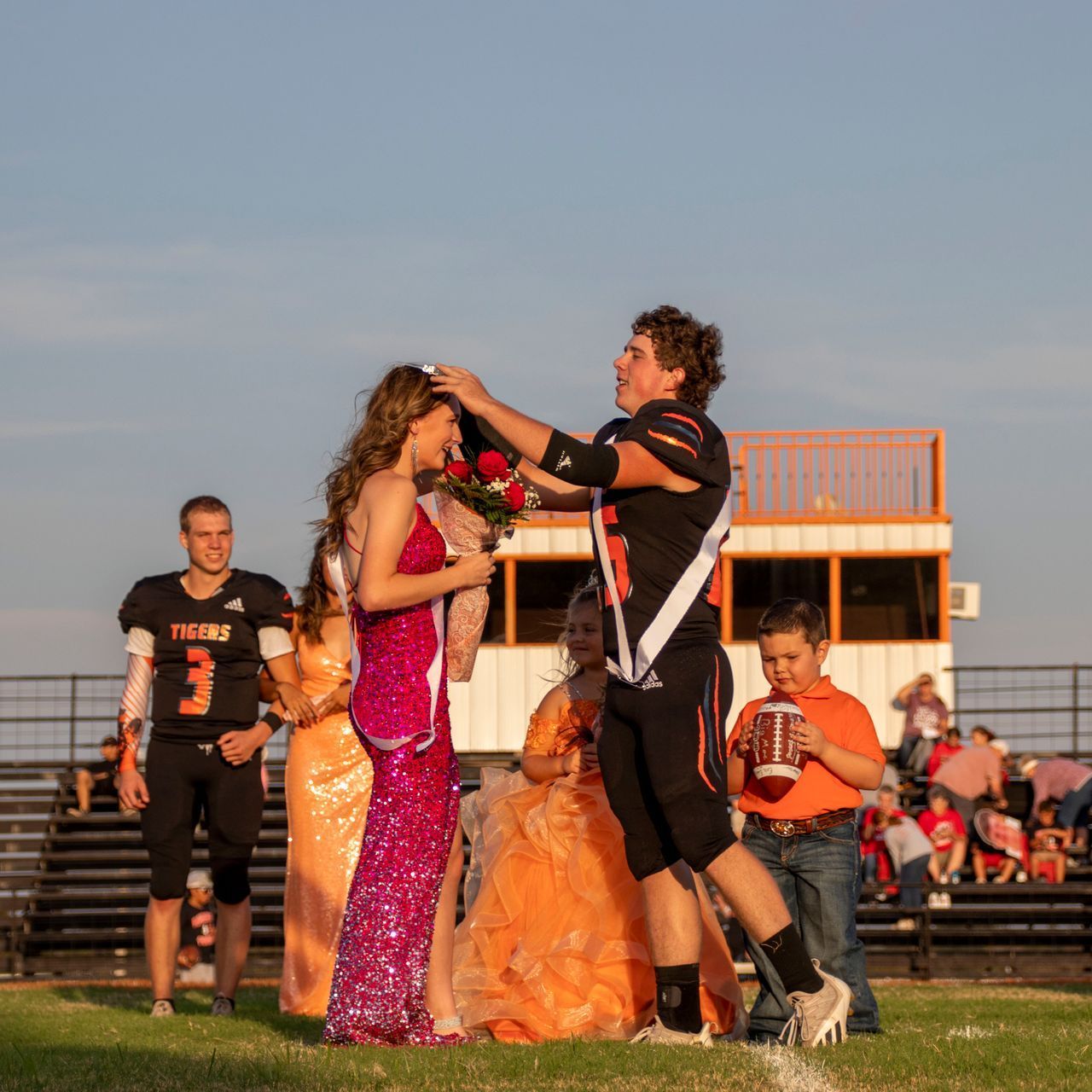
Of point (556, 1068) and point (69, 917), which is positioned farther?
point (69, 917)

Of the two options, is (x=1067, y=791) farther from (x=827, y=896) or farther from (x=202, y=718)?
(x=827, y=896)

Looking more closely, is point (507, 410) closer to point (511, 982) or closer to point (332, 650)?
point (511, 982)

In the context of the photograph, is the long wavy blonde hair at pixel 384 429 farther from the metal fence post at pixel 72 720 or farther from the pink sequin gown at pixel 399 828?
the metal fence post at pixel 72 720

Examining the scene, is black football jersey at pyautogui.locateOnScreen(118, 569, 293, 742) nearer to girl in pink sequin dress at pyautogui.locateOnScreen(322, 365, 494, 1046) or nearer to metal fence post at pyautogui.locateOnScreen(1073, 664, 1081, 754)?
girl in pink sequin dress at pyautogui.locateOnScreen(322, 365, 494, 1046)

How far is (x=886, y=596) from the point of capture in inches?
1070

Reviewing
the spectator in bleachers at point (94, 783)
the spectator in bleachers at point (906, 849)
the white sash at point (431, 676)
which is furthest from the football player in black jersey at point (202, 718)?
the spectator in bleachers at point (94, 783)

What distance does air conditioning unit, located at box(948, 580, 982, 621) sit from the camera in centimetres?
2708

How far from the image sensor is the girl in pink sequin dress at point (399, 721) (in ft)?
17.4

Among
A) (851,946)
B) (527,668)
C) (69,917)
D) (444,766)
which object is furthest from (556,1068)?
(527,668)

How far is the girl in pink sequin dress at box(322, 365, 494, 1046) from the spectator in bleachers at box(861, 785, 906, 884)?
12.0m

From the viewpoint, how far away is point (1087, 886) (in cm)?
1534

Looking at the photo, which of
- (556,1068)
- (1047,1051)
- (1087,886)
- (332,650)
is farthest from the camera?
(1087,886)

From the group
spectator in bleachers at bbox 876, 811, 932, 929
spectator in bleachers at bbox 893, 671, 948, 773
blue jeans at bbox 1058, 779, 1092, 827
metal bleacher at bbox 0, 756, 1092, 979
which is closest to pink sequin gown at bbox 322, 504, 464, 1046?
Answer: metal bleacher at bbox 0, 756, 1092, 979

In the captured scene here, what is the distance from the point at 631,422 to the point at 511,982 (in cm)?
210
